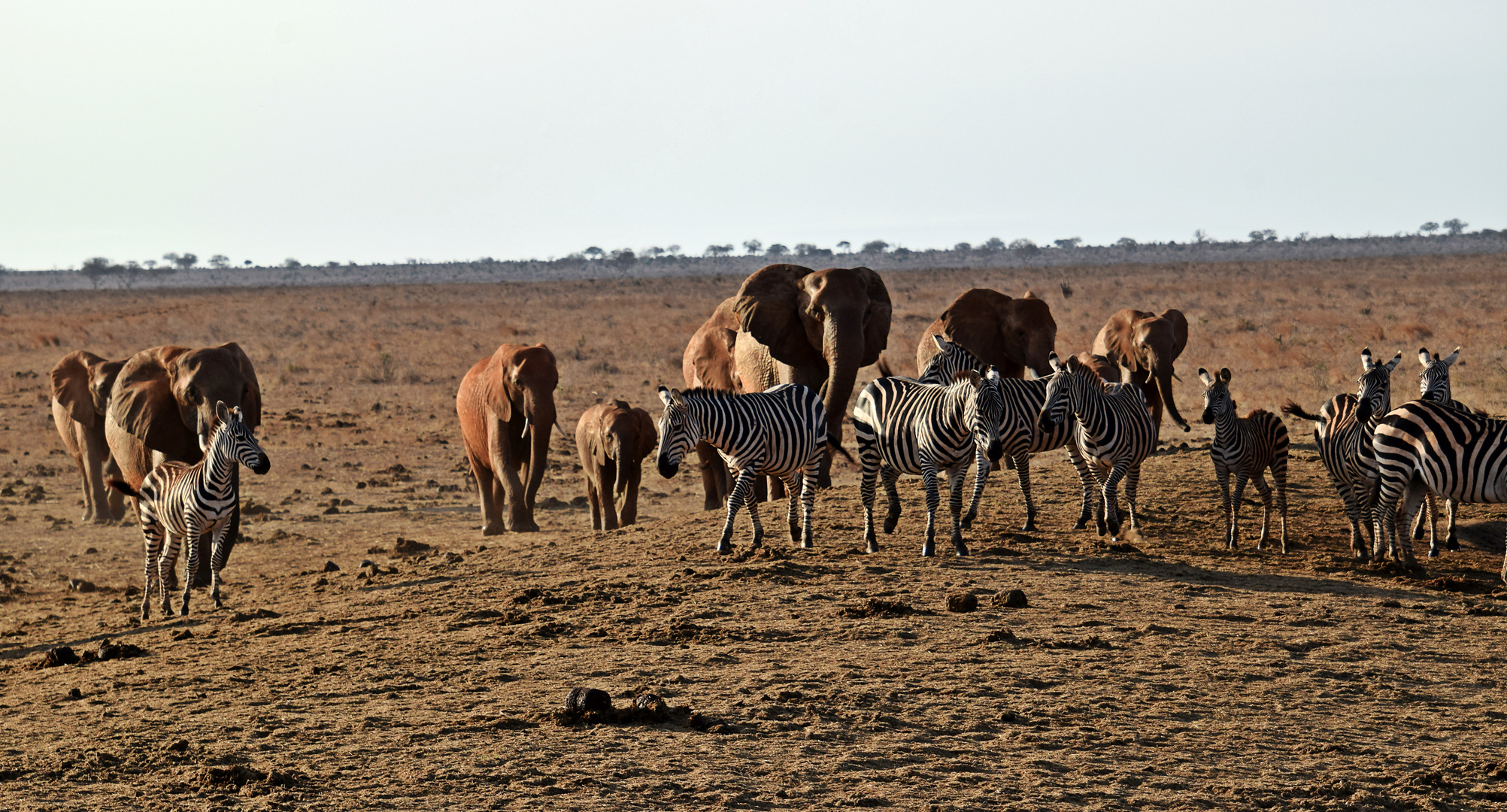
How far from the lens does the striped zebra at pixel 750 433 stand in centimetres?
1120

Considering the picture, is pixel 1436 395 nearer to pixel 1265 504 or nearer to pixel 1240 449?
pixel 1265 504

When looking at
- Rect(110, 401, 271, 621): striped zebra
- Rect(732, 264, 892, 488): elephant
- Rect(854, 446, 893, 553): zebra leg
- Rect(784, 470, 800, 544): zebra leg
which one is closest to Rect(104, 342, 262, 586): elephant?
Rect(110, 401, 271, 621): striped zebra

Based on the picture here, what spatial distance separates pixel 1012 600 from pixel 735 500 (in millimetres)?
2700

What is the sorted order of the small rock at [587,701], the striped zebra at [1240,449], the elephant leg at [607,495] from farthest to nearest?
the elephant leg at [607,495]
the striped zebra at [1240,449]
the small rock at [587,701]

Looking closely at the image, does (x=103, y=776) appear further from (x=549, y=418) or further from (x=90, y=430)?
(x=90, y=430)

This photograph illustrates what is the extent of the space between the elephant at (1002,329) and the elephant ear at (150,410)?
9.23 meters

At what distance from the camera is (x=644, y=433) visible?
16.4 metres

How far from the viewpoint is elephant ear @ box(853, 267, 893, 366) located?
53.6ft

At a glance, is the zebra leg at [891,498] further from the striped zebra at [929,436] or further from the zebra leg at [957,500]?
the zebra leg at [957,500]

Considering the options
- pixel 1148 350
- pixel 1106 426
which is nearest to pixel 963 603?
pixel 1106 426

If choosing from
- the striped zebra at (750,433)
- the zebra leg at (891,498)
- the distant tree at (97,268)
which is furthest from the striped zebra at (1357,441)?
the distant tree at (97,268)

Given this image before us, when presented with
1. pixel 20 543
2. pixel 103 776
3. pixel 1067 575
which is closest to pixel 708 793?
pixel 103 776

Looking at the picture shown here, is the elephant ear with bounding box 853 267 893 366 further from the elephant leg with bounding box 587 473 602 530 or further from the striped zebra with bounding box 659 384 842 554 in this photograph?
the striped zebra with bounding box 659 384 842 554

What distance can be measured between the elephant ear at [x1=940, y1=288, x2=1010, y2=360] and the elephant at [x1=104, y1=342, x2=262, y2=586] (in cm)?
887
